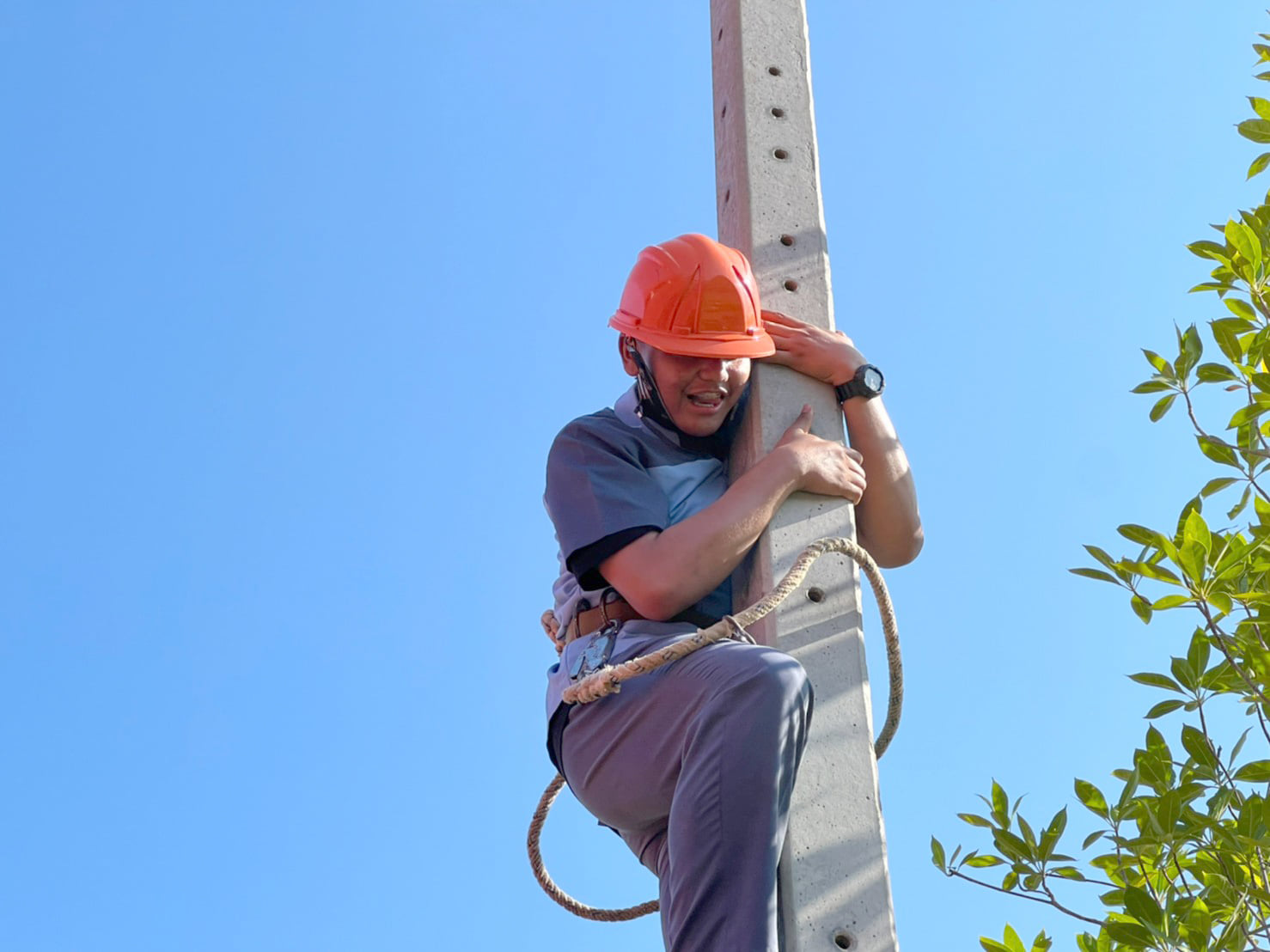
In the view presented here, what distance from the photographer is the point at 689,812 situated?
2.38 metres

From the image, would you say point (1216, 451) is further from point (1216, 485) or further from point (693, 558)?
point (693, 558)

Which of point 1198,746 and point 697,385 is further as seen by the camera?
point 1198,746

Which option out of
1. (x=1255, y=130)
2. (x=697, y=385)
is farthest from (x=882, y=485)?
(x=1255, y=130)

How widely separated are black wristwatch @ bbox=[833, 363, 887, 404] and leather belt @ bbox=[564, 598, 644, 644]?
69 centimetres

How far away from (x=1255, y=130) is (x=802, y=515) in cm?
238

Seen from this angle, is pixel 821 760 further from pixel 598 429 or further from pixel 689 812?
pixel 598 429

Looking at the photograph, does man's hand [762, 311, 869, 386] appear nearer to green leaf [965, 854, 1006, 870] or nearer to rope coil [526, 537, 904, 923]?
rope coil [526, 537, 904, 923]

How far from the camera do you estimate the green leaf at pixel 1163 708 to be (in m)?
3.77

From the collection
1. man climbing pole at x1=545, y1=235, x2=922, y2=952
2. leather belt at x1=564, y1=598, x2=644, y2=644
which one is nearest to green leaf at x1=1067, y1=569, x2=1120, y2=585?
man climbing pole at x1=545, y1=235, x2=922, y2=952

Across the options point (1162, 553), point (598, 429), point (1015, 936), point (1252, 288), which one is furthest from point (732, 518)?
point (1252, 288)

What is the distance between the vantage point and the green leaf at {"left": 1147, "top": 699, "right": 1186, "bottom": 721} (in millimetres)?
3770

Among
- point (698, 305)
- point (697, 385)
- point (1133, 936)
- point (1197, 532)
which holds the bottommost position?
point (1133, 936)

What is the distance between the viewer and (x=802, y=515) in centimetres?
288

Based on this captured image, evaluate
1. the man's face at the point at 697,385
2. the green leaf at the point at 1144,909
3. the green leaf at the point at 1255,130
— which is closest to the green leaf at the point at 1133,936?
the green leaf at the point at 1144,909
